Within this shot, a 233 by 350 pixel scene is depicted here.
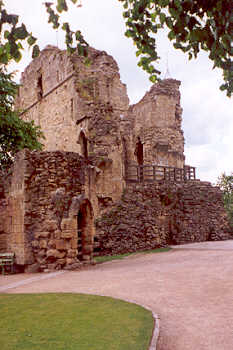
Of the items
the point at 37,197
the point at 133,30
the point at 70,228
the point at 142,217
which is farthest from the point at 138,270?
the point at 133,30

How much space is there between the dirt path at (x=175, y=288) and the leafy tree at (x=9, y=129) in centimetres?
837

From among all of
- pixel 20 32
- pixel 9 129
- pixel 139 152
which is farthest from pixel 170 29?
pixel 139 152

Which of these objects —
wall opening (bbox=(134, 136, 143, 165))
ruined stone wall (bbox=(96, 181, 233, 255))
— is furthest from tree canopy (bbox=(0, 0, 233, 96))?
wall opening (bbox=(134, 136, 143, 165))

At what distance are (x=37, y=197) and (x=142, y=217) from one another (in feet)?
23.6

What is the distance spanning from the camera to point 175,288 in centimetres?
933

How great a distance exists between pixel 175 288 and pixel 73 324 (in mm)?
3724

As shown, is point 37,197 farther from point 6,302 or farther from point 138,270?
point 6,302

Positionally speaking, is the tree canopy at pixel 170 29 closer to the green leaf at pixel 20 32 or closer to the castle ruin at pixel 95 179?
the green leaf at pixel 20 32

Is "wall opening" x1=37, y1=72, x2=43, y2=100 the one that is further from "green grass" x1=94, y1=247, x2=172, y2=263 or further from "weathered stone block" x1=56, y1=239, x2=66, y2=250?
"weathered stone block" x1=56, y1=239, x2=66, y2=250

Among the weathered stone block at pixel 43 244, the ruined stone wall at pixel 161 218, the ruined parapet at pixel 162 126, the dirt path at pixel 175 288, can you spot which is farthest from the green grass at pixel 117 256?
the ruined parapet at pixel 162 126

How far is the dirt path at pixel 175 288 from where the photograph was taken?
600 cm

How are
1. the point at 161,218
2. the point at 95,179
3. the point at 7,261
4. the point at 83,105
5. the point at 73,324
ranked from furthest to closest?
the point at 83,105, the point at 161,218, the point at 95,179, the point at 7,261, the point at 73,324

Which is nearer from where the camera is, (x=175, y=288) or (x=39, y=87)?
(x=175, y=288)

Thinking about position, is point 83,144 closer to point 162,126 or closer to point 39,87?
point 162,126
